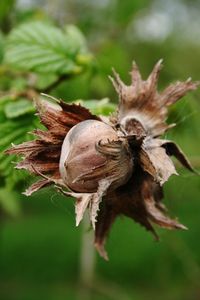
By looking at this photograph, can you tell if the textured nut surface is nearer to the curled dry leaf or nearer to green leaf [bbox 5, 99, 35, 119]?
the curled dry leaf

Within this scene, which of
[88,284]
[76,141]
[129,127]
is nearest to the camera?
[76,141]

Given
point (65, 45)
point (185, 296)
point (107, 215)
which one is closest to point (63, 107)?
point (107, 215)

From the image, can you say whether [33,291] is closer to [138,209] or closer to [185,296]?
[185,296]

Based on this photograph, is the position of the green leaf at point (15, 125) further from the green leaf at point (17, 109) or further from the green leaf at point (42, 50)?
the green leaf at point (42, 50)

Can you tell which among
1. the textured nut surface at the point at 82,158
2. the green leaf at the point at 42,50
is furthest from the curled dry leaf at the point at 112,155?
the green leaf at the point at 42,50

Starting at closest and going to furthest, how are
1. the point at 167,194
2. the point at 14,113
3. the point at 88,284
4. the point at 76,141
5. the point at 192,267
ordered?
the point at 76,141 → the point at 14,113 → the point at 167,194 → the point at 192,267 → the point at 88,284

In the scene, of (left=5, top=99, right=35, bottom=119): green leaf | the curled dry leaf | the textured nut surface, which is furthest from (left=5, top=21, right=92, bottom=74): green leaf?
the textured nut surface
